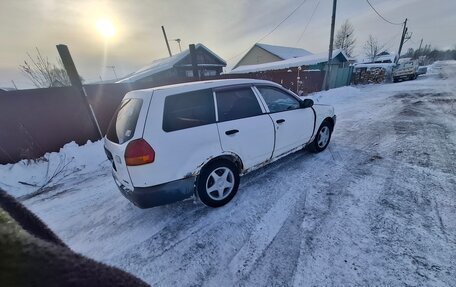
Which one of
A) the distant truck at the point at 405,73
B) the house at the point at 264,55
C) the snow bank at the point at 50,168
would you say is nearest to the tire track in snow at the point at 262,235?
the snow bank at the point at 50,168

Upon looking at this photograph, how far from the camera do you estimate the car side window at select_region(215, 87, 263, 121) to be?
3117 millimetres

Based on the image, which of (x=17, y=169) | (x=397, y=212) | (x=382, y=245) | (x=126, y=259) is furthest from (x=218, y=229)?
(x=17, y=169)

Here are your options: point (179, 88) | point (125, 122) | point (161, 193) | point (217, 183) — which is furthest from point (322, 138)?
point (125, 122)

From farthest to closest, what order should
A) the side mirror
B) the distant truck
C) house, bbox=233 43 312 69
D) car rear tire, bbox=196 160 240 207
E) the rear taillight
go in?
house, bbox=233 43 312 69
the distant truck
the side mirror
car rear tire, bbox=196 160 240 207
the rear taillight

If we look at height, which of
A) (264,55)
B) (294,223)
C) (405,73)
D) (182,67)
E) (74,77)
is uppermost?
(264,55)

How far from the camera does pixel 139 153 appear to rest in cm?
246

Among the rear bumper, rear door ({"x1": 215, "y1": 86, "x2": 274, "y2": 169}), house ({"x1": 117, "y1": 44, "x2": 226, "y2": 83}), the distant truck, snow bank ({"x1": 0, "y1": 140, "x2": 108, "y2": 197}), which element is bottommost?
the distant truck

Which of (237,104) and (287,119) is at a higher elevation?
(237,104)

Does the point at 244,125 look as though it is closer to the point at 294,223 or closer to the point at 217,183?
the point at 217,183

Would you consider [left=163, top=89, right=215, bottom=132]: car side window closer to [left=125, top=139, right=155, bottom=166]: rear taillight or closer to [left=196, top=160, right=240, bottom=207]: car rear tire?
[left=125, top=139, right=155, bottom=166]: rear taillight

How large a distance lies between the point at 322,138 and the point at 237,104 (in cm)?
258

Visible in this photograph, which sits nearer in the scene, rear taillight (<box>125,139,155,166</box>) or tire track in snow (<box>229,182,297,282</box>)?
tire track in snow (<box>229,182,297,282</box>)

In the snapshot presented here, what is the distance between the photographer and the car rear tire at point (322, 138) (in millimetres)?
4653

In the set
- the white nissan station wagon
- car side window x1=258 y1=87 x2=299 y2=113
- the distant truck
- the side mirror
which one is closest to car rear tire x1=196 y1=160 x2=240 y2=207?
the white nissan station wagon
